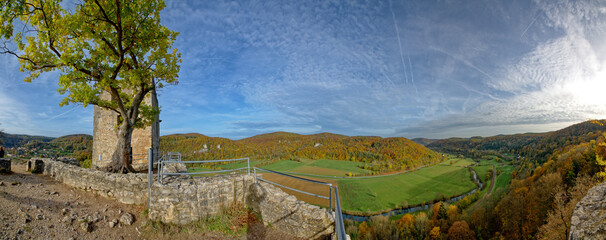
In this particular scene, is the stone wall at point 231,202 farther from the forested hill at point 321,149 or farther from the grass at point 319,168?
the grass at point 319,168

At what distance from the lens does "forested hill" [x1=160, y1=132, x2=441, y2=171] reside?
57.7 meters

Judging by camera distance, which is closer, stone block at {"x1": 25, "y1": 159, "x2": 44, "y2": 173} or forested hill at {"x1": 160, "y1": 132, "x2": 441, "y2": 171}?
stone block at {"x1": 25, "y1": 159, "x2": 44, "y2": 173}

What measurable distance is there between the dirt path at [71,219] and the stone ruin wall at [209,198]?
314 mm

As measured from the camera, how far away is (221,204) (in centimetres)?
678

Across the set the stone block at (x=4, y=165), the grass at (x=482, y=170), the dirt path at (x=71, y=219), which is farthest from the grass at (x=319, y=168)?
the dirt path at (x=71, y=219)

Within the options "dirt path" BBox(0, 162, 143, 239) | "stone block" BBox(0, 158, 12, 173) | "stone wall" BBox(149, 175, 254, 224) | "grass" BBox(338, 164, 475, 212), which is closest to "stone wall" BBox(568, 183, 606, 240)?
"stone wall" BBox(149, 175, 254, 224)

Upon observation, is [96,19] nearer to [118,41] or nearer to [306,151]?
[118,41]

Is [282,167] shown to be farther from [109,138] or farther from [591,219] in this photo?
[591,219]

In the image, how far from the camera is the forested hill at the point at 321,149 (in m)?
57.7

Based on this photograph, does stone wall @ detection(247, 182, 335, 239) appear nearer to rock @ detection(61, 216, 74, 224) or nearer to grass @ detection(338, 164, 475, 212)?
rock @ detection(61, 216, 74, 224)

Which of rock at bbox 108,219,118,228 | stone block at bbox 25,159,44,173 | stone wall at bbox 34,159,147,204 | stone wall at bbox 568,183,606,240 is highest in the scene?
stone block at bbox 25,159,44,173

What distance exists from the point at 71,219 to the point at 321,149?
280ft

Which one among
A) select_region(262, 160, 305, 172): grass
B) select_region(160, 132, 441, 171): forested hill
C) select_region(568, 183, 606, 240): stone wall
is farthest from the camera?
select_region(160, 132, 441, 171): forested hill

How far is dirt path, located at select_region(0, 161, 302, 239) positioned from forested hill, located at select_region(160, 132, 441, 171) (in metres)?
47.8
